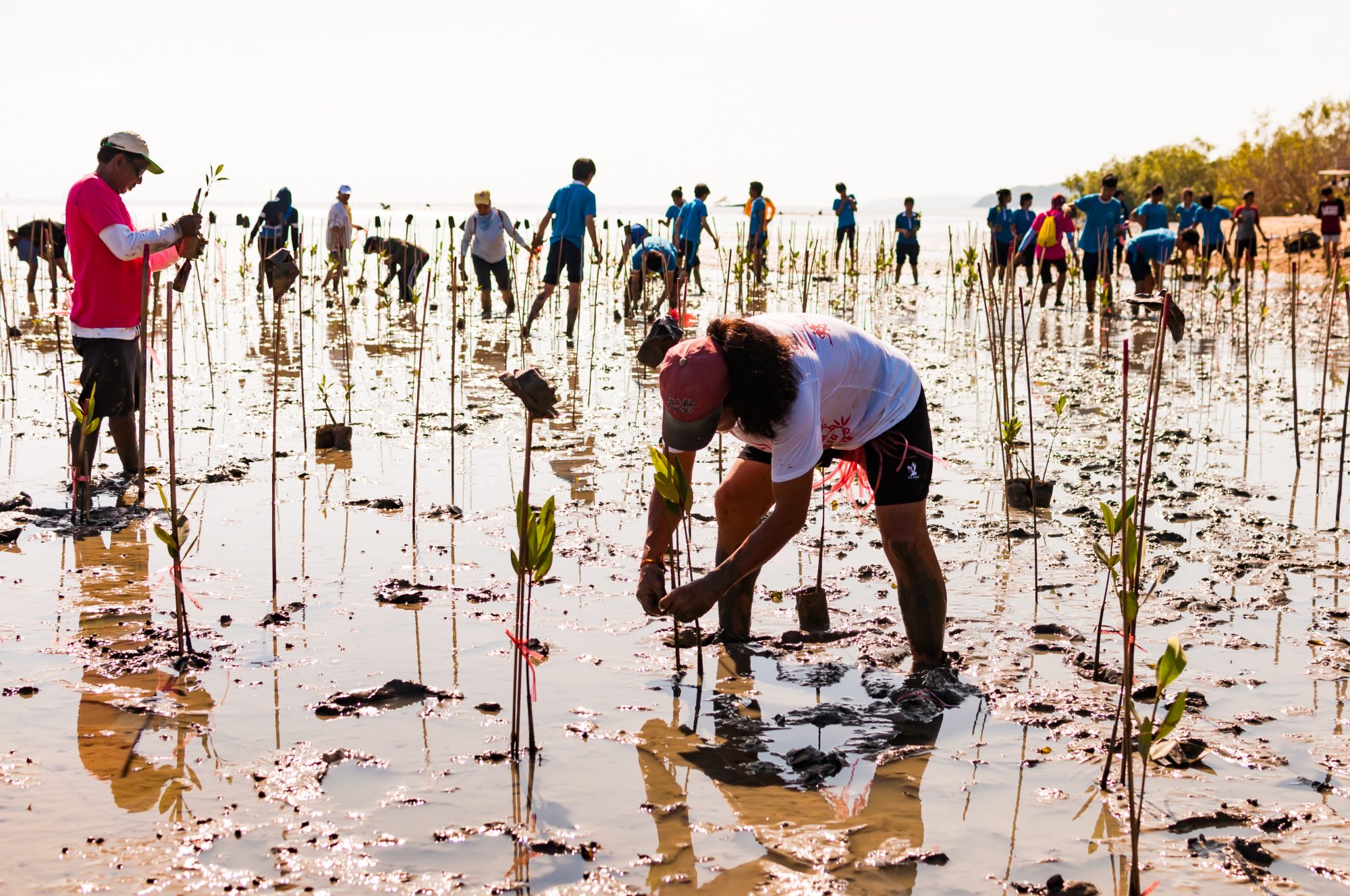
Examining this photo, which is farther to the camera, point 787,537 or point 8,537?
point 8,537

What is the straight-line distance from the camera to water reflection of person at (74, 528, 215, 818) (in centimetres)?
297

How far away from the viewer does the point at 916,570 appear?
369 cm

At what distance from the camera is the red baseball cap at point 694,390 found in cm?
307

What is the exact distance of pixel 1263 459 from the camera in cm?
681

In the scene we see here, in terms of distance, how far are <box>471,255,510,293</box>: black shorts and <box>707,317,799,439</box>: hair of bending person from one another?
898 centimetres

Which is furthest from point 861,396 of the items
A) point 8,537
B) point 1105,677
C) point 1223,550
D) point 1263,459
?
point 1263,459

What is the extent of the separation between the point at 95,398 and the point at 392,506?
1.45 m

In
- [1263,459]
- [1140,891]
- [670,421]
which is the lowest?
[1140,891]

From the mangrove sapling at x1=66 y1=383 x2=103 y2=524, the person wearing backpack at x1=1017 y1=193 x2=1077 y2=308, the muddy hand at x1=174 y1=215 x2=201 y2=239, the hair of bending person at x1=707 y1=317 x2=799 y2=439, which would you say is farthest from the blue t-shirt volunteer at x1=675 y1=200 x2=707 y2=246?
the hair of bending person at x1=707 y1=317 x2=799 y2=439

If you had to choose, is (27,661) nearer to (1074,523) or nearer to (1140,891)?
(1140,891)

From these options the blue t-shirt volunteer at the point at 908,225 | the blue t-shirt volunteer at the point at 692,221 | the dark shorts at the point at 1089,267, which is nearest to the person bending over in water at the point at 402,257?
the blue t-shirt volunteer at the point at 692,221

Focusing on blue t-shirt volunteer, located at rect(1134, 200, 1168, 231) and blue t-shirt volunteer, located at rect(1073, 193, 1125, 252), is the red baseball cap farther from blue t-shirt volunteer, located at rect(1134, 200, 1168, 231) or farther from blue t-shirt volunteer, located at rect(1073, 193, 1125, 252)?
blue t-shirt volunteer, located at rect(1134, 200, 1168, 231)

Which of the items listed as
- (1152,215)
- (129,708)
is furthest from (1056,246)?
(129,708)

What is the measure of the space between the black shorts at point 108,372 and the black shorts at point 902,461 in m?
3.48
